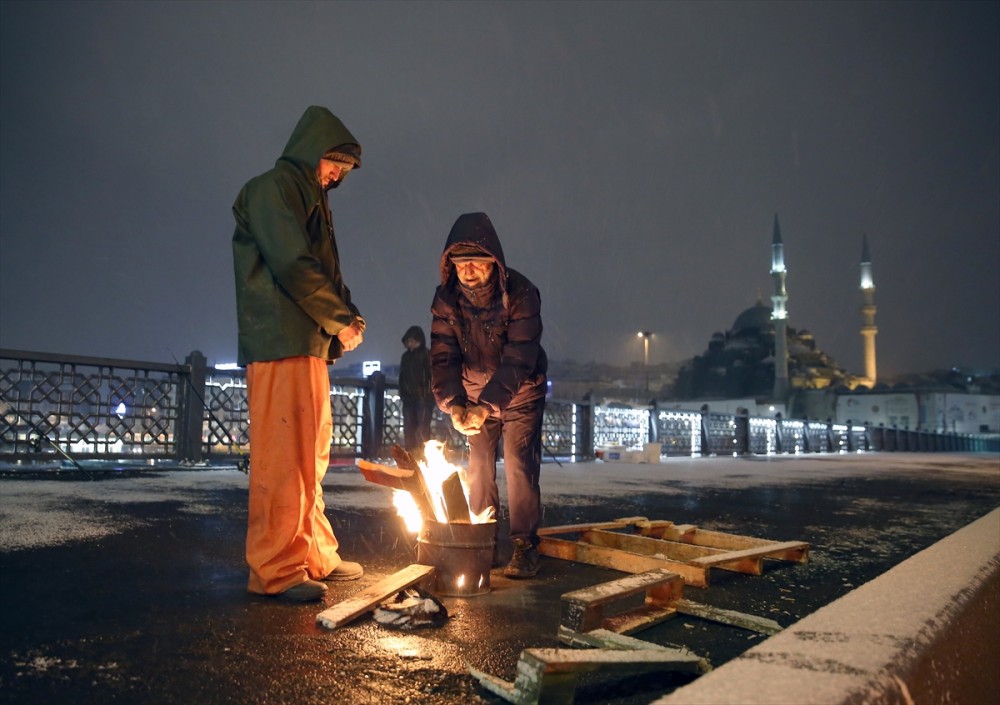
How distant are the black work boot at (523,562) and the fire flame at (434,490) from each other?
0.22m

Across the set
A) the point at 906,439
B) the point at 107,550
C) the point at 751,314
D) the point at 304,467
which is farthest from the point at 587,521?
the point at 751,314

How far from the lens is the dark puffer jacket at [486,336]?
Result: 366 cm

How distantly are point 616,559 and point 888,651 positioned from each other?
2.04 meters

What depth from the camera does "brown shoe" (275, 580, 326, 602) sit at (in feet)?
8.99

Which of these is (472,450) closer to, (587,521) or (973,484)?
(587,521)

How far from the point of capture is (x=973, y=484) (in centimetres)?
1113

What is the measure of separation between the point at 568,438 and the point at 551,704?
17.2 meters

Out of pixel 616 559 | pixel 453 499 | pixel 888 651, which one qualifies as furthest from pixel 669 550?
pixel 888 651

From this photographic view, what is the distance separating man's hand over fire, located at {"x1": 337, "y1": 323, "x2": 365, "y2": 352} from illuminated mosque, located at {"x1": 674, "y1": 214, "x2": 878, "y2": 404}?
91629 millimetres

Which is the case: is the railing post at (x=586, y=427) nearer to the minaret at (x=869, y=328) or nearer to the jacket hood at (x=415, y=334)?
the jacket hood at (x=415, y=334)

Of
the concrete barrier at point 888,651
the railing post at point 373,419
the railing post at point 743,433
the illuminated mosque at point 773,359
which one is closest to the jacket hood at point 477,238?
the concrete barrier at point 888,651

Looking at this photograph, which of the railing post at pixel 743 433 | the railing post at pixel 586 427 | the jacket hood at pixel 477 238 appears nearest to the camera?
the jacket hood at pixel 477 238

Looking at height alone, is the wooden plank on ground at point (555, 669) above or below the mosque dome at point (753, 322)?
below

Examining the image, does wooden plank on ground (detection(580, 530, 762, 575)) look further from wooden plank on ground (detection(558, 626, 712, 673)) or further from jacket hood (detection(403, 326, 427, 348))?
jacket hood (detection(403, 326, 427, 348))
